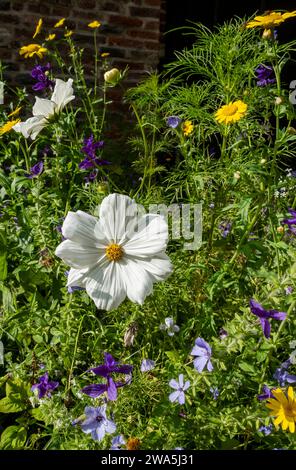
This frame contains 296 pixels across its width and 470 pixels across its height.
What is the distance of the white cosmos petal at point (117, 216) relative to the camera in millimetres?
1461

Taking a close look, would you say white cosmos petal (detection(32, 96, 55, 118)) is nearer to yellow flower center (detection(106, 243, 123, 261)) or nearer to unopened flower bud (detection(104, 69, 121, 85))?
unopened flower bud (detection(104, 69, 121, 85))

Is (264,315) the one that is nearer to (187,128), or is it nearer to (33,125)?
(187,128)

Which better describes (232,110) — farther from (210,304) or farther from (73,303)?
(73,303)

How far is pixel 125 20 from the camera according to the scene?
3832 mm

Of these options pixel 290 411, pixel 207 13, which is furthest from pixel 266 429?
pixel 207 13

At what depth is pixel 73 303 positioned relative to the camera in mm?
1764

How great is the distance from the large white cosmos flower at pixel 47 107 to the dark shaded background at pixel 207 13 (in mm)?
2473

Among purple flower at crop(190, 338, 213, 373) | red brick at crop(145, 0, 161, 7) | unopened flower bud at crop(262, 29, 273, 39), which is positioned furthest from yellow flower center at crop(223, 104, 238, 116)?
red brick at crop(145, 0, 161, 7)

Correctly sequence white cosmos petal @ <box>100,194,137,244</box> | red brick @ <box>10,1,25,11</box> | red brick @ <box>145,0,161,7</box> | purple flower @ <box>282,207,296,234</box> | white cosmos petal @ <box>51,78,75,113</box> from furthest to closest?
red brick @ <box>145,0,161,7</box>, red brick @ <box>10,1,25,11</box>, white cosmos petal @ <box>51,78,75,113</box>, purple flower @ <box>282,207,296,234</box>, white cosmos petal @ <box>100,194,137,244</box>

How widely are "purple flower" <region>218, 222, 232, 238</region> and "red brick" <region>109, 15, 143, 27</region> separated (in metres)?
Result: 2.27

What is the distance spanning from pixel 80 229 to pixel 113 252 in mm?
100

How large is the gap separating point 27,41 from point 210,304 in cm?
256

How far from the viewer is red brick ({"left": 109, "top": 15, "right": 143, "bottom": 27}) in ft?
12.5

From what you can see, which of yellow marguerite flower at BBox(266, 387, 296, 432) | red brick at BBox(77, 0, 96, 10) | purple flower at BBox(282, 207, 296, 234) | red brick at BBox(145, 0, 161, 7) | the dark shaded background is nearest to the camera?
yellow marguerite flower at BBox(266, 387, 296, 432)
